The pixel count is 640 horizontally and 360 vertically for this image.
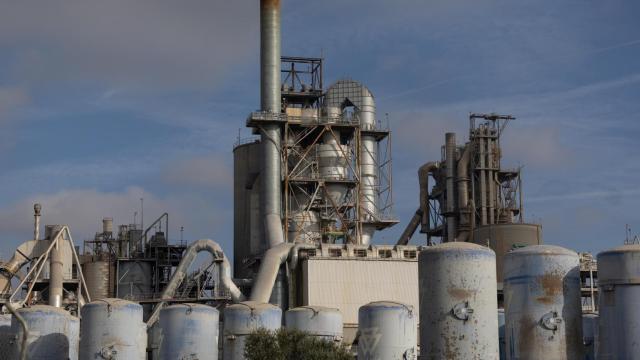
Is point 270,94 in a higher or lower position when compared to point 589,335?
higher

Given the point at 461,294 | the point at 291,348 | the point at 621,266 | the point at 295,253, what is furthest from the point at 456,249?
the point at 295,253

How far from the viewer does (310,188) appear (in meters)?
88.7

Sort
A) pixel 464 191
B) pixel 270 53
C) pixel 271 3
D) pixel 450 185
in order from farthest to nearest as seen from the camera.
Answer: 1. pixel 450 185
2. pixel 464 191
3. pixel 271 3
4. pixel 270 53

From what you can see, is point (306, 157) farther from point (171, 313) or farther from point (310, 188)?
point (171, 313)

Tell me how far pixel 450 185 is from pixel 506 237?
10.1 meters

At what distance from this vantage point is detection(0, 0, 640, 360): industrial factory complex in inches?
1938

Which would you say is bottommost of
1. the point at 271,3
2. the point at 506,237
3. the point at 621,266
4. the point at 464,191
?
the point at 621,266

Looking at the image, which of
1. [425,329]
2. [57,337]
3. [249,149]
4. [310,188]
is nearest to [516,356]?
[425,329]

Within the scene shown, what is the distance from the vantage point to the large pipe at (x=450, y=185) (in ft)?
310

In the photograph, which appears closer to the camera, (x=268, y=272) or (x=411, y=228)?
(x=268, y=272)

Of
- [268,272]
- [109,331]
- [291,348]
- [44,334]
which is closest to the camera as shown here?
[291,348]

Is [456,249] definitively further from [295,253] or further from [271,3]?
[271,3]

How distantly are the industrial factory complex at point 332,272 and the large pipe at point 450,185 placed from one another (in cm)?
11

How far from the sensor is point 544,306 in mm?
49469
